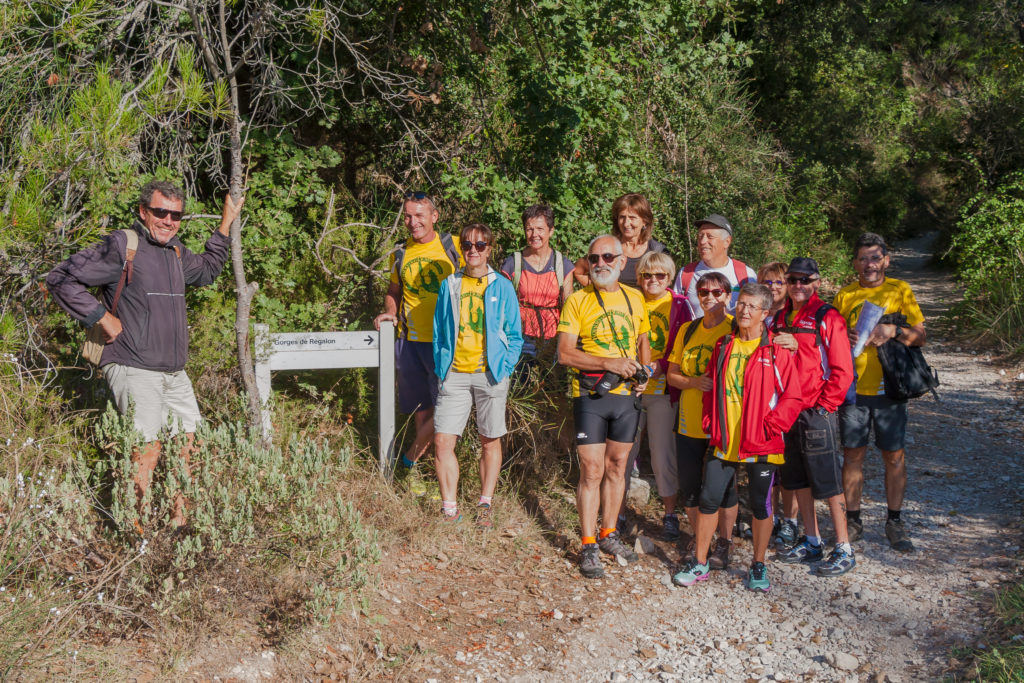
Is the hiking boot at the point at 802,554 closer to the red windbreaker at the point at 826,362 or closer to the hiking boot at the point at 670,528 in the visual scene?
the hiking boot at the point at 670,528

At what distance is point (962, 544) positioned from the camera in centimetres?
532

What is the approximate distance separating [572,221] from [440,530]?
2.57 meters

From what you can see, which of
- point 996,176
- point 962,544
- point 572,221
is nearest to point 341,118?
point 572,221

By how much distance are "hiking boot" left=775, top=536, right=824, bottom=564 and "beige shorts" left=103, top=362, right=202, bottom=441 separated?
3.56m

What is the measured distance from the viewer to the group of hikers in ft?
14.4

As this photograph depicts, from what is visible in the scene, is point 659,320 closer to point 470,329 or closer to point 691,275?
point 691,275

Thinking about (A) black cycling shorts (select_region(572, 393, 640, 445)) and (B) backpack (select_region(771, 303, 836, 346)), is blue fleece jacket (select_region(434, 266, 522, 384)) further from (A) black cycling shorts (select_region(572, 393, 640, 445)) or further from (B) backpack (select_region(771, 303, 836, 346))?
(B) backpack (select_region(771, 303, 836, 346))

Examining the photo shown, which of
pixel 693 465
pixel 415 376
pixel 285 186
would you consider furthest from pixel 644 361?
pixel 285 186

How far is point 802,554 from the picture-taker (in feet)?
16.7

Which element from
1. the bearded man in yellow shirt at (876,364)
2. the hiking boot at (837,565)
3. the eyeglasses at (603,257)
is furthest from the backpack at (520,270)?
the hiking boot at (837,565)

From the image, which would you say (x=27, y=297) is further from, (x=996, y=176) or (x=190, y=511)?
(x=996, y=176)

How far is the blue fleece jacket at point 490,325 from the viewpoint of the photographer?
5.01 meters

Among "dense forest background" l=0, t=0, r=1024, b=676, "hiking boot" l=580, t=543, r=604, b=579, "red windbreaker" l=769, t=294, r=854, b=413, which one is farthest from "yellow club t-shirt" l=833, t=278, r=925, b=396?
"dense forest background" l=0, t=0, r=1024, b=676

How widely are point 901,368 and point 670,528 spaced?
173cm
